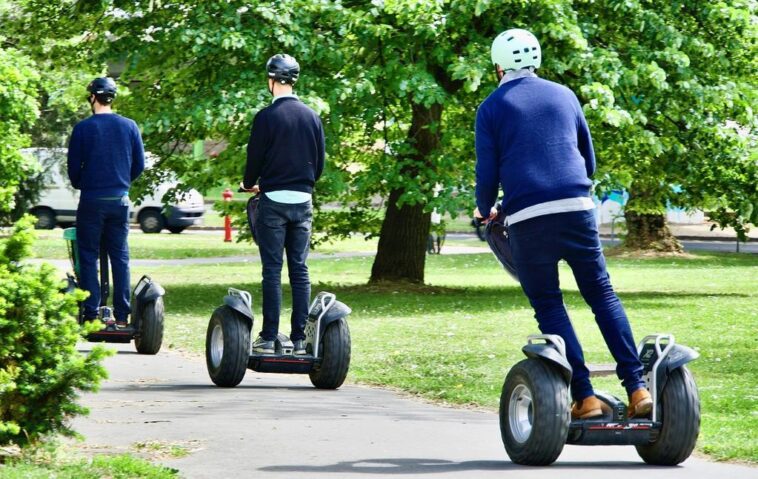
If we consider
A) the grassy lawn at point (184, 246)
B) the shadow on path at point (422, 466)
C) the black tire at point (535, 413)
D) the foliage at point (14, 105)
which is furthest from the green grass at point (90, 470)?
the grassy lawn at point (184, 246)

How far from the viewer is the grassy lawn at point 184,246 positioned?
30872 mm

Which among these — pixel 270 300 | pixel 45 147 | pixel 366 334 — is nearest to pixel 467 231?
pixel 45 147

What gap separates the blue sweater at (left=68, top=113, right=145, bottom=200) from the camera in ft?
37.7

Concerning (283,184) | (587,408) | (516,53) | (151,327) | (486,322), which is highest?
(516,53)

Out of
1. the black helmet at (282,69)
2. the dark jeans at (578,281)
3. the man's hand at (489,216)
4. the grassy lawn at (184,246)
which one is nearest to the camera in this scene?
the dark jeans at (578,281)

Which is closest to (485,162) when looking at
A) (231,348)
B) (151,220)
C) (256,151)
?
(256,151)

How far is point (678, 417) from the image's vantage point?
22.2 feet

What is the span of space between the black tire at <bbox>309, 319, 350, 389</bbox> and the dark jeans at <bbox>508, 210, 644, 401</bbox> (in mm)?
2891

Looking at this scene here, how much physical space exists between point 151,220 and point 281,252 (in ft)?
106

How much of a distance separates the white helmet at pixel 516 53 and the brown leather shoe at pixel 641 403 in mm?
1620

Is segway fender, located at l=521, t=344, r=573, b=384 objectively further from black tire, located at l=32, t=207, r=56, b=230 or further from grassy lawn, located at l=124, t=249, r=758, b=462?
black tire, located at l=32, t=207, r=56, b=230

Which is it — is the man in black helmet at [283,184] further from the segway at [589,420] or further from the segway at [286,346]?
the segway at [589,420]

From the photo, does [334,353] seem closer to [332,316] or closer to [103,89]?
[332,316]

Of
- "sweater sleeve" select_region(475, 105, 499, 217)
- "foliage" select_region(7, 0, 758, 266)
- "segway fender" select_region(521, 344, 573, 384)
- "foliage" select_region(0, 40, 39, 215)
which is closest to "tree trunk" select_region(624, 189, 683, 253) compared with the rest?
"foliage" select_region(7, 0, 758, 266)
